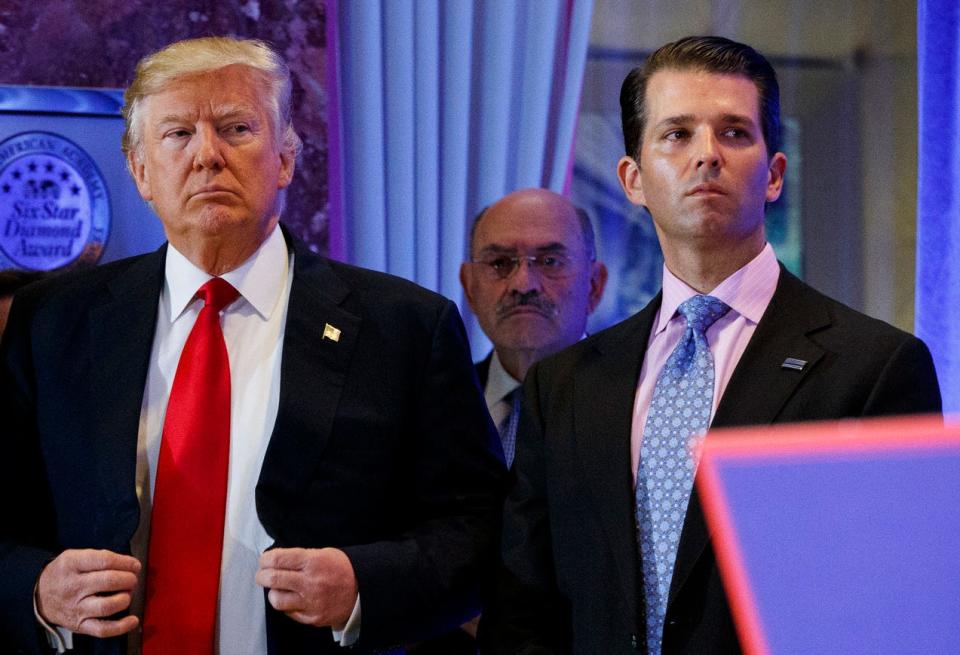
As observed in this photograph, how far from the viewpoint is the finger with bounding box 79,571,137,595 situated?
5.27ft

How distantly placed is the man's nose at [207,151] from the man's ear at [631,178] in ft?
2.08

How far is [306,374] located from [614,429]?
19.1 inches

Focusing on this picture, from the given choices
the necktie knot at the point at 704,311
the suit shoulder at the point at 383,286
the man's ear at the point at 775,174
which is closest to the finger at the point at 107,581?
the suit shoulder at the point at 383,286

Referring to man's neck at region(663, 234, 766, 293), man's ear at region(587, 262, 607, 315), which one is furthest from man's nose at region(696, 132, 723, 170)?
man's ear at region(587, 262, 607, 315)

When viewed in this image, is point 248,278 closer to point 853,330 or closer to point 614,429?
point 614,429

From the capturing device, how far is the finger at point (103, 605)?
1.61 metres

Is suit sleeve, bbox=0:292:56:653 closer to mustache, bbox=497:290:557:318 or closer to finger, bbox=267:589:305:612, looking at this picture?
finger, bbox=267:589:305:612

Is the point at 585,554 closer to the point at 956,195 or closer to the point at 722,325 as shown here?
the point at 722,325

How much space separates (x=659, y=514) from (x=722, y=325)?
29 centimetres

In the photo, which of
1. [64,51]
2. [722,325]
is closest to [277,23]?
[64,51]

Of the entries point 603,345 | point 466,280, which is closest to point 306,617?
point 603,345

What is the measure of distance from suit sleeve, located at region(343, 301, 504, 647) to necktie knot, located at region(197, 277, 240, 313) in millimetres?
329

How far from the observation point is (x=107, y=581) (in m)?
1.61

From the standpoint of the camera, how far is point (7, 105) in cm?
272
